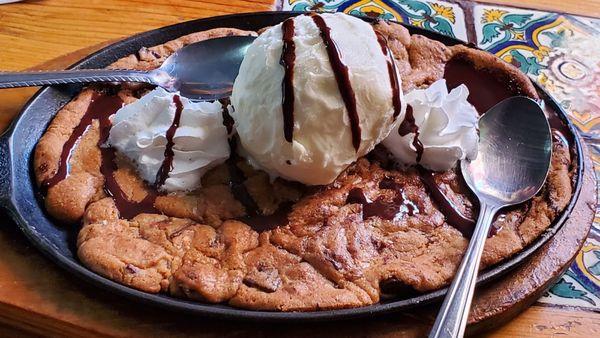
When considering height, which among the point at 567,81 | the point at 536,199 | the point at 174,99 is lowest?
the point at 567,81

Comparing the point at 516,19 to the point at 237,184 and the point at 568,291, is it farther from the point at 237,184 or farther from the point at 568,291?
the point at 237,184

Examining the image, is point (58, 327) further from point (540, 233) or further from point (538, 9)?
point (538, 9)

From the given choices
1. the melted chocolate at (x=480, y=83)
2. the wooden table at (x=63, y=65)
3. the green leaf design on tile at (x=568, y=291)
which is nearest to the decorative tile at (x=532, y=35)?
the wooden table at (x=63, y=65)

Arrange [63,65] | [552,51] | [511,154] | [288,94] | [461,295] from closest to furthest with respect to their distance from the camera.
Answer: [461,295] → [288,94] → [511,154] → [63,65] → [552,51]

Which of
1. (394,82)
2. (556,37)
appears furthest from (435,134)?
(556,37)

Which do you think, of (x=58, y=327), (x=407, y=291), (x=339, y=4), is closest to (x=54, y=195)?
(x=58, y=327)

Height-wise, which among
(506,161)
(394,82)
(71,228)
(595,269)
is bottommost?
(595,269)
